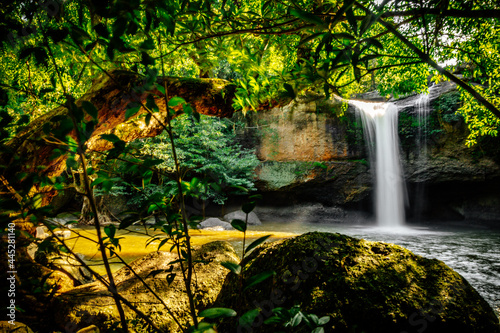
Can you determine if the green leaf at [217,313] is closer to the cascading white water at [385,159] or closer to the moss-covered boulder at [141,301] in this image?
the moss-covered boulder at [141,301]

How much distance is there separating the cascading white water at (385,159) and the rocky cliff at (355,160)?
35cm

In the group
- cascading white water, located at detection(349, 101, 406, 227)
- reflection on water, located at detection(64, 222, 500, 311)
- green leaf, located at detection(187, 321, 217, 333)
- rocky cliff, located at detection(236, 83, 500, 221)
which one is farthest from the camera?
cascading white water, located at detection(349, 101, 406, 227)

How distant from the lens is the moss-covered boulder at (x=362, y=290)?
121 centimetres

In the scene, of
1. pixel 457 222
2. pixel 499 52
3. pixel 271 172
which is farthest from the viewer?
pixel 271 172

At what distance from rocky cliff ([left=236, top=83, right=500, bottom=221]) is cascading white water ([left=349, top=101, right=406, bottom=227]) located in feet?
1.15

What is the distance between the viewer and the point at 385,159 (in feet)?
41.1

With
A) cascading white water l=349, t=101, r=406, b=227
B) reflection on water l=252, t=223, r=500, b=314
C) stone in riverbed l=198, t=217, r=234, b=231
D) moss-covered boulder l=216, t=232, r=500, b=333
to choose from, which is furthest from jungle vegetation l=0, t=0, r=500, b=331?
cascading white water l=349, t=101, r=406, b=227

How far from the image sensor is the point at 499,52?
11.7 ft

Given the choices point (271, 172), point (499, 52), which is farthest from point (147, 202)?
point (271, 172)

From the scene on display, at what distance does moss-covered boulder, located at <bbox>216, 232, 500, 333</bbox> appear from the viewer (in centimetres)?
121

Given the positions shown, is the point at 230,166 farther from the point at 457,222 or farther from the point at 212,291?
the point at 457,222

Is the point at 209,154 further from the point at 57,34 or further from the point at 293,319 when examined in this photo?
the point at 293,319

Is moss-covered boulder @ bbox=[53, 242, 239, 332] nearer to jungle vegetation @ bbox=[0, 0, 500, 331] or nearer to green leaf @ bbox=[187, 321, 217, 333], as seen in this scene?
jungle vegetation @ bbox=[0, 0, 500, 331]

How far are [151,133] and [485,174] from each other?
13505 mm
